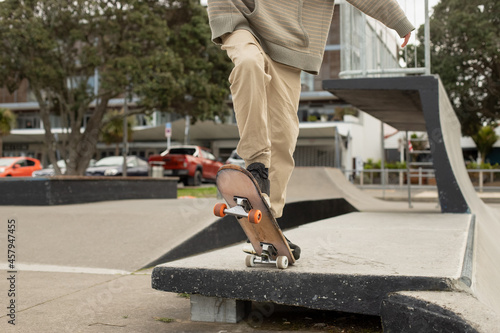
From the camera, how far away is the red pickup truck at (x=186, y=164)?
19797mm

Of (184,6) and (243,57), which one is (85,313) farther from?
(184,6)

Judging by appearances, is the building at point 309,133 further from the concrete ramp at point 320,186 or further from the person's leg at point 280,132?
the person's leg at point 280,132

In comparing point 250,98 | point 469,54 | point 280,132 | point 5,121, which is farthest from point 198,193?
point 5,121

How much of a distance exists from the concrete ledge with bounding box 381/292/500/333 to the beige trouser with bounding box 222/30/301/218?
813 mm

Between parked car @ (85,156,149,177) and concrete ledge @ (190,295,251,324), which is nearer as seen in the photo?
concrete ledge @ (190,295,251,324)

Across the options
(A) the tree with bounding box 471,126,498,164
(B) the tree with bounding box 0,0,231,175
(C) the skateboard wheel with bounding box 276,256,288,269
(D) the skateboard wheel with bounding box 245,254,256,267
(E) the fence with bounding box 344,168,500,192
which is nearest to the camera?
(C) the skateboard wheel with bounding box 276,256,288,269

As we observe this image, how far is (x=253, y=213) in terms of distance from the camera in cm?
194

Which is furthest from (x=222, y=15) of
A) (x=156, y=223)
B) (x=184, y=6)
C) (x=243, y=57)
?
(x=184, y=6)

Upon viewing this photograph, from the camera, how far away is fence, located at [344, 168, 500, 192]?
60.6 ft

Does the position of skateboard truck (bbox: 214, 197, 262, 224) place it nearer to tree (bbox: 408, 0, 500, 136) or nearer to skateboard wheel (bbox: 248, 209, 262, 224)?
skateboard wheel (bbox: 248, 209, 262, 224)

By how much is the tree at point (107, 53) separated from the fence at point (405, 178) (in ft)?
23.2

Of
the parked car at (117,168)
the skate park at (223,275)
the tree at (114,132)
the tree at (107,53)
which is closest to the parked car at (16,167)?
the parked car at (117,168)

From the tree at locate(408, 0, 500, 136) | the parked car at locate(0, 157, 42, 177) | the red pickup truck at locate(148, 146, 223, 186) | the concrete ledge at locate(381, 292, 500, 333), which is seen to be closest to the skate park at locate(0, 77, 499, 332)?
the concrete ledge at locate(381, 292, 500, 333)

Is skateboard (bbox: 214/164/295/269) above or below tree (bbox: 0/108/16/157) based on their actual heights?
below
